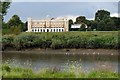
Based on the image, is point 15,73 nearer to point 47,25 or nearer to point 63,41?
point 63,41

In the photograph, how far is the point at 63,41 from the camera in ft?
197

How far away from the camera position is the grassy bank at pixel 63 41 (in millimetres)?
58188

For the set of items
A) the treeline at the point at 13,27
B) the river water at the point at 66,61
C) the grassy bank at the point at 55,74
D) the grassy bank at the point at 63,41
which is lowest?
the river water at the point at 66,61

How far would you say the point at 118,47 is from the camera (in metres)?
54.5

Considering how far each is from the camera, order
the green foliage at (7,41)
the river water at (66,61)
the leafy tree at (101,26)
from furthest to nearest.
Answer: the leafy tree at (101,26) → the green foliage at (7,41) → the river water at (66,61)

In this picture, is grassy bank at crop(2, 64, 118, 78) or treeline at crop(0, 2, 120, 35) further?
treeline at crop(0, 2, 120, 35)

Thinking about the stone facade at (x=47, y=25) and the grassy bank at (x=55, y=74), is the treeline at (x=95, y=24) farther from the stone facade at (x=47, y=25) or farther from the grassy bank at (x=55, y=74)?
the grassy bank at (x=55, y=74)

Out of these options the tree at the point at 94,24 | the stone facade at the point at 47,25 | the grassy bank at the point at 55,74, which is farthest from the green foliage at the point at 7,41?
the grassy bank at the point at 55,74

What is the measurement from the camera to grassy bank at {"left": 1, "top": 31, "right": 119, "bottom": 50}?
58.2 m

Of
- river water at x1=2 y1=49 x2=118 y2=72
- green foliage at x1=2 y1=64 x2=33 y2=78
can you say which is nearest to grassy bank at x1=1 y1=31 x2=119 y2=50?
river water at x1=2 y1=49 x2=118 y2=72

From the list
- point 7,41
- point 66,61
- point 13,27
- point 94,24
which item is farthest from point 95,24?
point 66,61

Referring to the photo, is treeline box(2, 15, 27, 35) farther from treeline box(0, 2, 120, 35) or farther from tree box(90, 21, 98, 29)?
tree box(90, 21, 98, 29)

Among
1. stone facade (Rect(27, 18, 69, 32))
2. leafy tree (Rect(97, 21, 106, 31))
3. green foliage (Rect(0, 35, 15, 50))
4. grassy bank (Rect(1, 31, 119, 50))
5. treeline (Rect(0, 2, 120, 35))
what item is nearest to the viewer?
grassy bank (Rect(1, 31, 119, 50))

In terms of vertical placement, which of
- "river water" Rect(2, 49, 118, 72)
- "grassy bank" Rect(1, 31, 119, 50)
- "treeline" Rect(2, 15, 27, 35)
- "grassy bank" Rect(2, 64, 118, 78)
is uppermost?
"treeline" Rect(2, 15, 27, 35)
